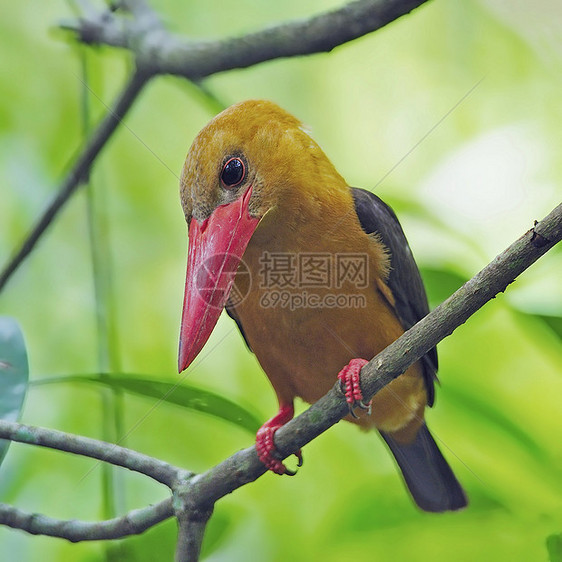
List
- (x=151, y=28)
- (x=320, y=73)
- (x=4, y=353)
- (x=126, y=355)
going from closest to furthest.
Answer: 1. (x=4, y=353)
2. (x=151, y=28)
3. (x=126, y=355)
4. (x=320, y=73)

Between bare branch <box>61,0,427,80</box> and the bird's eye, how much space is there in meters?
0.40

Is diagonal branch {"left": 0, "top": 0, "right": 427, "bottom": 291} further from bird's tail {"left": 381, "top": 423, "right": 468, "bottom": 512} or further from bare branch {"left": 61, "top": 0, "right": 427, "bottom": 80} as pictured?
bird's tail {"left": 381, "top": 423, "right": 468, "bottom": 512}

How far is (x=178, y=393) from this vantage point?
4.95 feet

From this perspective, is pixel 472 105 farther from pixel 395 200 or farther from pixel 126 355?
pixel 126 355

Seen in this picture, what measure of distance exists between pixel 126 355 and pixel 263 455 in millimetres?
911

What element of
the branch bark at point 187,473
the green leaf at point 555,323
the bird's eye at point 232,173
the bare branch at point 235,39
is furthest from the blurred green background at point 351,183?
the bird's eye at point 232,173

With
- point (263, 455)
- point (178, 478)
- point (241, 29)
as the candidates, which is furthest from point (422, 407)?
point (241, 29)

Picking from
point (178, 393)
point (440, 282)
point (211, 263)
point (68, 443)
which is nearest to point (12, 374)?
point (68, 443)

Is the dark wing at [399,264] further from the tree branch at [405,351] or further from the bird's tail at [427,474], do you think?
the tree branch at [405,351]

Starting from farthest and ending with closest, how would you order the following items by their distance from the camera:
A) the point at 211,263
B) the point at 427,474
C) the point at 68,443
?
1. the point at 427,474
2. the point at 211,263
3. the point at 68,443

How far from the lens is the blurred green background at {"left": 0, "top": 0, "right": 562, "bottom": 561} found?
1.66 meters

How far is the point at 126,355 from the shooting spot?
2.33 m

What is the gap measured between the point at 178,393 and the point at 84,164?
865 millimetres

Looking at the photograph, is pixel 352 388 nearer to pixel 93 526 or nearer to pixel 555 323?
pixel 555 323
